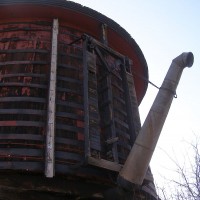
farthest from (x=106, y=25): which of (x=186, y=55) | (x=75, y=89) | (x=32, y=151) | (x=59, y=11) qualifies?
(x=32, y=151)

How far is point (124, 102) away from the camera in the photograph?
27.1ft

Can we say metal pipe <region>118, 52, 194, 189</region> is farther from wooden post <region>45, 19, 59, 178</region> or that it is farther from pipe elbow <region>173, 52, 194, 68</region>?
wooden post <region>45, 19, 59, 178</region>

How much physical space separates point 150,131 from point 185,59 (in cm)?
289

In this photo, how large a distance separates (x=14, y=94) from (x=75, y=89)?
4.07 feet

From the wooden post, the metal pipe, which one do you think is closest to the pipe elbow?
the metal pipe

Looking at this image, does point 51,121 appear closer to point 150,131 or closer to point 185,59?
point 150,131

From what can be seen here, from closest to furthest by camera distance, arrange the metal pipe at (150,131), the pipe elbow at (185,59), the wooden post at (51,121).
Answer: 1. the wooden post at (51,121)
2. the metal pipe at (150,131)
3. the pipe elbow at (185,59)

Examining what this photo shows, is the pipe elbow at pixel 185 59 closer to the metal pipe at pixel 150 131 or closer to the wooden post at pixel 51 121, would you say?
the metal pipe at pixel 150 131

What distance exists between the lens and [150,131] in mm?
6961

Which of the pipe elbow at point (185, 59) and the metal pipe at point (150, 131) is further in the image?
the pipe elbow at point (185, 59)

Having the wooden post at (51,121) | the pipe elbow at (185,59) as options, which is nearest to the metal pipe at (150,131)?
the pipe elbow at (185,59)

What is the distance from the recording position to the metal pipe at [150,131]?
6.23 m

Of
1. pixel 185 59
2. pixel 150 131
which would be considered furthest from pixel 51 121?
pixel 185 59

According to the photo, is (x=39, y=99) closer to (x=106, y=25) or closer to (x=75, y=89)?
(x=75, y=89)
